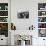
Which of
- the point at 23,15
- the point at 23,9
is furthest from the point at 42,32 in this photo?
the point at 23,9

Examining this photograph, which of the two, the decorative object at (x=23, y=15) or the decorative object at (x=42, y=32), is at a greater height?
the decorative object at (x=23, y=15)

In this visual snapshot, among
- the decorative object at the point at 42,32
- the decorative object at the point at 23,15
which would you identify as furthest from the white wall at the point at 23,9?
the decorative object at the point at 42,32

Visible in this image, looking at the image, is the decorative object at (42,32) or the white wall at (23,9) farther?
the decorative object at (42,32)

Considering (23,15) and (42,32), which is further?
(42,32)

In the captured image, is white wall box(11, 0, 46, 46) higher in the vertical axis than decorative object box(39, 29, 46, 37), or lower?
higher

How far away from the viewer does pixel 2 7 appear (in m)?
6.47

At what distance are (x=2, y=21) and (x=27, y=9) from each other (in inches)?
55.9

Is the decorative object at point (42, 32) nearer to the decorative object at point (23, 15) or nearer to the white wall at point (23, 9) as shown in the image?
the white wall at point (23, 9)

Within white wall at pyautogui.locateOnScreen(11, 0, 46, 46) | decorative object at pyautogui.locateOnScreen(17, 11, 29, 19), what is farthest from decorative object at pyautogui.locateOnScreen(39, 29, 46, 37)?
decorative object at pyautogui.locateOnScreen(17, 11, 29, 19)

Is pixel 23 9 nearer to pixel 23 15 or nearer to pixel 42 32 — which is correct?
pixel 23 15

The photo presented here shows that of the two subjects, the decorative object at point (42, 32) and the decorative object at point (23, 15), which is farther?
the decorative object at point (42, 32)

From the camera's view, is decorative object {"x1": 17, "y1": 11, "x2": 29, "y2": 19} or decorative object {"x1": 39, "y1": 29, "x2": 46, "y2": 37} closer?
decorative object {"x1": 17, "y1": 11, "x2": 29, "y2": 19}

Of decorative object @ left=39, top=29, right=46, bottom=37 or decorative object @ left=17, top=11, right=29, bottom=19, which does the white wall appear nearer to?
decorative object @ left=17, top=11, right=29, bottom=19

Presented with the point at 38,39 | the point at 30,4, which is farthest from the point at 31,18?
the point at 38,39
